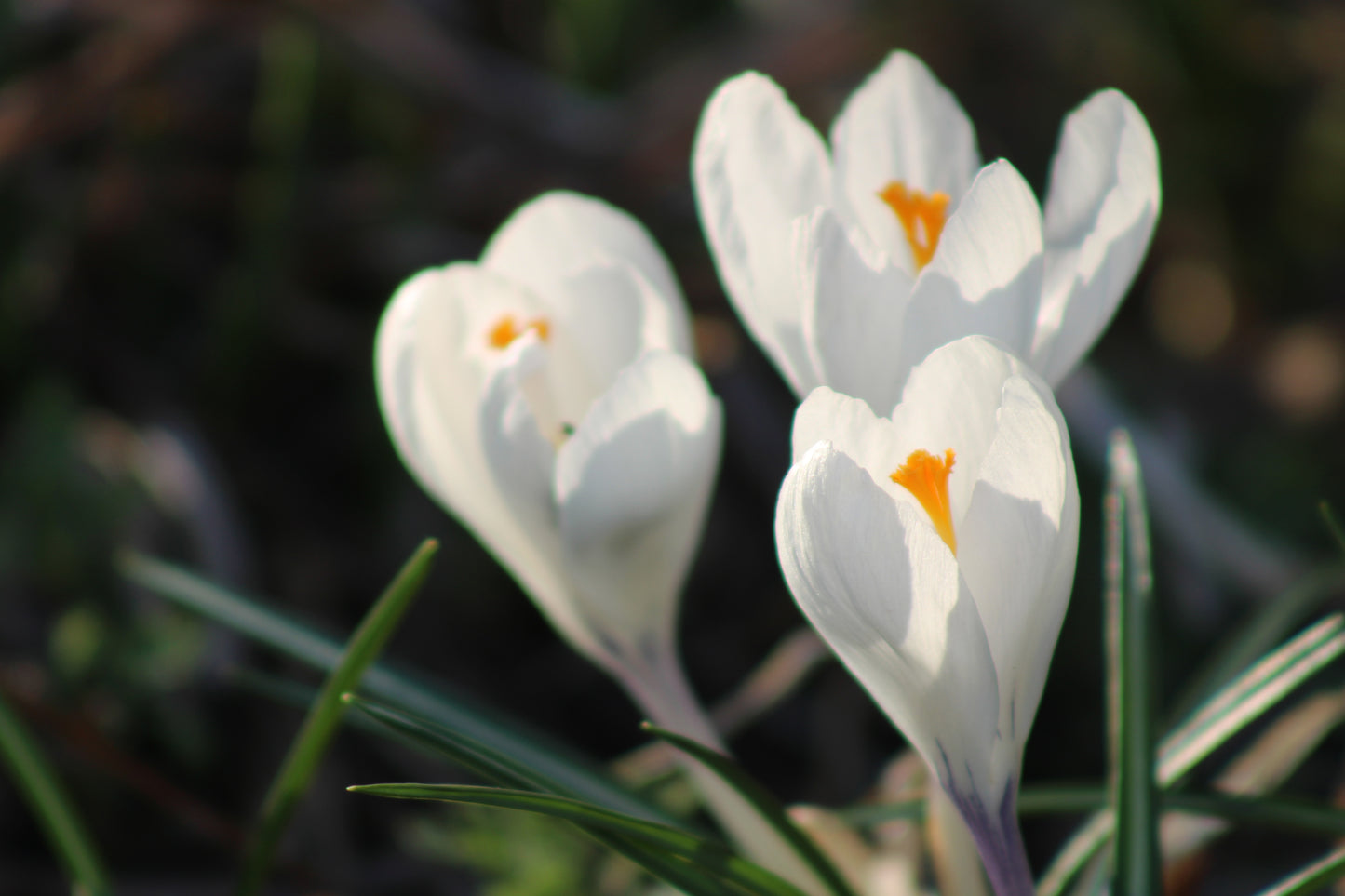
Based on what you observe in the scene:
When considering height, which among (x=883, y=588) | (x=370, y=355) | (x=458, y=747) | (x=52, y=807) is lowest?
(x=52, y=807)

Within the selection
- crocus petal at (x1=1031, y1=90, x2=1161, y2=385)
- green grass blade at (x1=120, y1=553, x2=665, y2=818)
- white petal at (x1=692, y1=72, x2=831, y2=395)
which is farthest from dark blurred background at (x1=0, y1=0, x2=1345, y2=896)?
crocus petal at (x1=1031, y1=90, x2=1161, y2=385)

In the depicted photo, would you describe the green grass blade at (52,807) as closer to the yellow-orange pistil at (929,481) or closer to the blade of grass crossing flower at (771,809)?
the blade of grass crossing flower at (771,809)

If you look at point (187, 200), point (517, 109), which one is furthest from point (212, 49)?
point (517, 109)

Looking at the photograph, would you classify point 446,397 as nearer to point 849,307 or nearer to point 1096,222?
point 849,307

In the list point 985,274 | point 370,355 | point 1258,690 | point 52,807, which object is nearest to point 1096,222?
point 985,274

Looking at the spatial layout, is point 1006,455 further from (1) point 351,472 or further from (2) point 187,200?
(2) point 187,200

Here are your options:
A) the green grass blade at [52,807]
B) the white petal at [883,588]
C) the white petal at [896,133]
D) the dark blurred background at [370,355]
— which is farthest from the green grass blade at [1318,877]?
the green grass blade at [52,807]
